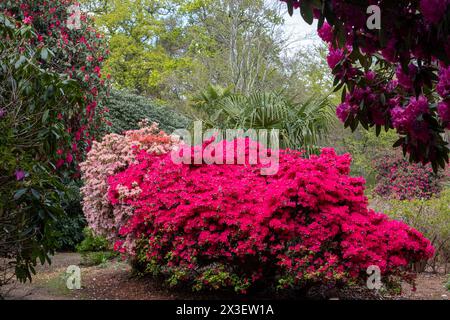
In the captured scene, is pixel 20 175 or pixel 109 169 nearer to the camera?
pixel 20 175

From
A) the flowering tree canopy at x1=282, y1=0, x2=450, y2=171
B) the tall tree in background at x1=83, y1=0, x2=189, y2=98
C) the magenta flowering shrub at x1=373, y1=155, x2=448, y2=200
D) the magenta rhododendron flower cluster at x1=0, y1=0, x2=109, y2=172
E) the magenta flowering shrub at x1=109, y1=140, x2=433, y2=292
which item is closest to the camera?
the flowering tree canopy at x1=282, y1=0, x2=450, y2=171

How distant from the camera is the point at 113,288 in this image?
5.76 meters

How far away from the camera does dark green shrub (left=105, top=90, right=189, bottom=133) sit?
11148 mm

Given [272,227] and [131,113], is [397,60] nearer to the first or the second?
[272,227]

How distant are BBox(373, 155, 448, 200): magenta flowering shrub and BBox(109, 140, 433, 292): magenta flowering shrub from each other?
7.62m

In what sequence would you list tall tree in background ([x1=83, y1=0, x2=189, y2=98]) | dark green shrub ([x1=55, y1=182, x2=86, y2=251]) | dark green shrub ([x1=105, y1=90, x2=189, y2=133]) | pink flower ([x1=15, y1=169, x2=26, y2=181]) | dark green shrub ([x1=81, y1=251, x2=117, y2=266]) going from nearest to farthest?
Result: pink flower ([x1=15, y1=169, x2=26, y2=181]) → dark green shrub ([x1=81, y1=251, x2=117, y2=266]) → dark green shrub ([x1=55, y1=182, x2=86, y2=251]) → dark green shrub ([x1=105, y1=90, x2=189, y2=133]) → tall tree in background ([x1=83, y1=0, x2=189, y2=98])

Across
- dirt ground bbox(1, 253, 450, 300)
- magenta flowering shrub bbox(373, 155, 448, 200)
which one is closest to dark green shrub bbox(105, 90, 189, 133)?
dirt ground bbox(1, 253, 450, 300)

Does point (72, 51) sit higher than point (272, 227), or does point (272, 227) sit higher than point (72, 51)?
point (72, 51)

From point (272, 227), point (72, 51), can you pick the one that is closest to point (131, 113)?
point (72, 51)

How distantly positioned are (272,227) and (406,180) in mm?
9131

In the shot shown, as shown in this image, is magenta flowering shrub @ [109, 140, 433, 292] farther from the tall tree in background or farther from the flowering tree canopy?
the tall tree in background

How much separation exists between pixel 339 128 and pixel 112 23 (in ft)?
41.8

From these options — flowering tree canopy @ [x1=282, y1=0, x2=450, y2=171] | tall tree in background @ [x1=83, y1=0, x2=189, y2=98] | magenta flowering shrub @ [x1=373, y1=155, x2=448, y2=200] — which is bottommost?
magenta flowering shrub @ [x1=373, y1=155, x2=448, y2=200]

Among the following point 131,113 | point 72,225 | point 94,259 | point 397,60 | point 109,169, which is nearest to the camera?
point 397,60
